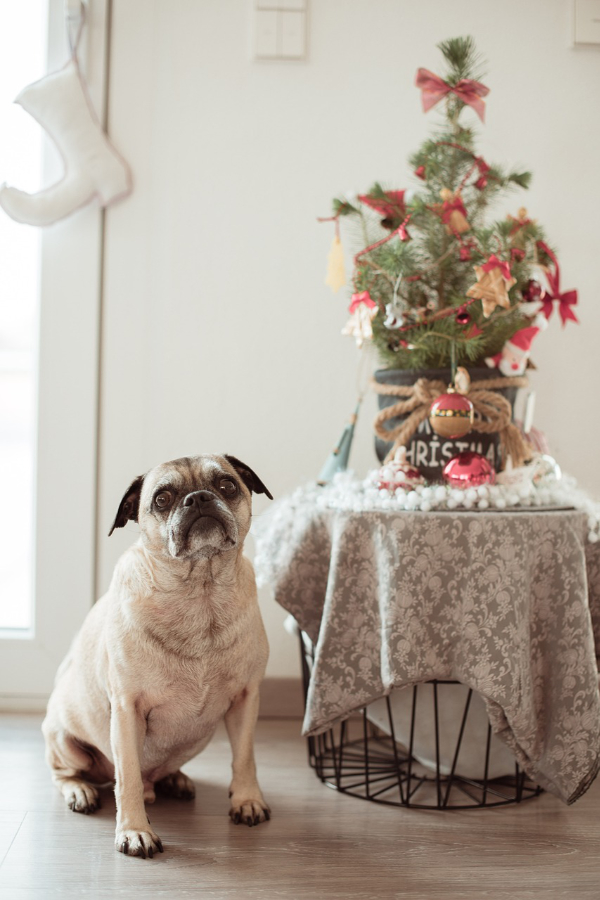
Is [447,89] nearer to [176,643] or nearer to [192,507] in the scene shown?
[192,507]

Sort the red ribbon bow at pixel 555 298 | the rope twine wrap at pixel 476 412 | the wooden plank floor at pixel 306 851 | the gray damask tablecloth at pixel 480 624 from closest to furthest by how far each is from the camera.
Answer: the wooden plank floor at pixel 306 851
the gray damask tablecloth at pixel 480 624
the rope twine wrap at pixel 476 412
the red ribbon bow at pixel 555 298

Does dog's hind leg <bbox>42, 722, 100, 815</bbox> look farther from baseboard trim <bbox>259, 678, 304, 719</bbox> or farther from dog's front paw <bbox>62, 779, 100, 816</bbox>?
baseboard trim <bbox>259, 678, 304, 719</bbox>

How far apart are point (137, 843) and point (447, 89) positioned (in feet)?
5.95

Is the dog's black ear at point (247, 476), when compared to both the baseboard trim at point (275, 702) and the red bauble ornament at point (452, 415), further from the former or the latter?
the baseboard trim at point (275, 702)

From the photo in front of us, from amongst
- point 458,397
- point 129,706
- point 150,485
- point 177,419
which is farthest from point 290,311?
point 129,706

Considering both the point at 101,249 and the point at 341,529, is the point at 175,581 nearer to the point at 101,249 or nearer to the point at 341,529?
the point at 341,529

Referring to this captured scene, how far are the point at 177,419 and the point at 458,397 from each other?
106 cm

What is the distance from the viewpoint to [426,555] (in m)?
1.62

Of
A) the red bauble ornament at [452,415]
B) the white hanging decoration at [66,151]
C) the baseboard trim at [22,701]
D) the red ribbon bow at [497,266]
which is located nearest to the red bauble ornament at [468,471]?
the red bauble ornament at [452,415]

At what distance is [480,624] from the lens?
63.0 inches

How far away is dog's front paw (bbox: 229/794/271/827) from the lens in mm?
1612

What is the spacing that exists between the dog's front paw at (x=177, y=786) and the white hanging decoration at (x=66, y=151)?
1.65 meters

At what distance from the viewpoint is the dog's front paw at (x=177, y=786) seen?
1.77 m

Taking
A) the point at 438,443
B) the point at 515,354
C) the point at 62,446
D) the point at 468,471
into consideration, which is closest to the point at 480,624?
the point at 468,471
